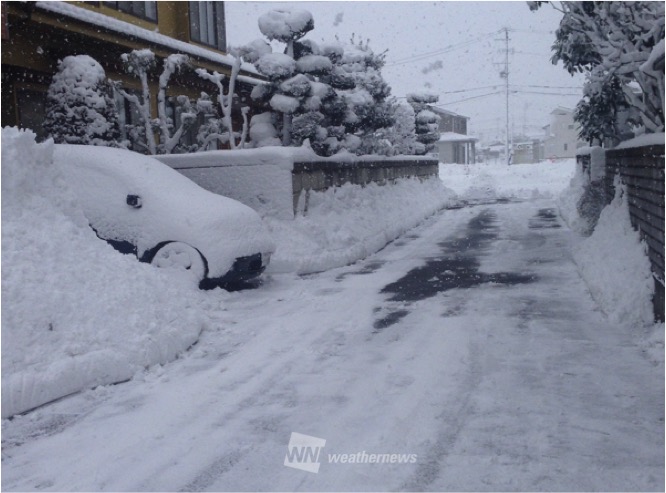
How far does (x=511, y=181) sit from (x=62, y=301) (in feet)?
108

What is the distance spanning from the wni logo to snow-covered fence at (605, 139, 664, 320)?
355 centimetres

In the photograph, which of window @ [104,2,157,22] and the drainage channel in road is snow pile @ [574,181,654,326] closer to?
the drainage channel in road

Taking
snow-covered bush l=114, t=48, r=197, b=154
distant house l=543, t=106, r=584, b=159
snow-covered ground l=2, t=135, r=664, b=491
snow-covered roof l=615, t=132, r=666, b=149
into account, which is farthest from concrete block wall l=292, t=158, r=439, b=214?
distant house l=543, t=106, r=584, b=159

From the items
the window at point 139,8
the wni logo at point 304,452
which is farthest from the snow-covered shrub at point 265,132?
the wni logo at point 304,452

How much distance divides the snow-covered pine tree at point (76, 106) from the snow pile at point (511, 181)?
59.3 ft

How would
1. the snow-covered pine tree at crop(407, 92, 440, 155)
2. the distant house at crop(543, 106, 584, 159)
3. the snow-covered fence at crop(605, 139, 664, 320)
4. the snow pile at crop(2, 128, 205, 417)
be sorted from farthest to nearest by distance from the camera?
the distant house at crop(543, 106, 584, 159) < the snow-covered pine tree at crop(407, 92, 440, 155) < the snow-covered fence at crop(605, 139, 664, 320) < the snow pile at crop(2, 128, 205, 417)

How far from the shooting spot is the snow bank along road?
11.1 feet

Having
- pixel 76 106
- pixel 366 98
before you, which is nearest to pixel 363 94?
pixel 366 98

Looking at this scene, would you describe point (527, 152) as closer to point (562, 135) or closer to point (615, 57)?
point (562, 135)

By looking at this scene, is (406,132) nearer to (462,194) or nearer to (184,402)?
(462,194)

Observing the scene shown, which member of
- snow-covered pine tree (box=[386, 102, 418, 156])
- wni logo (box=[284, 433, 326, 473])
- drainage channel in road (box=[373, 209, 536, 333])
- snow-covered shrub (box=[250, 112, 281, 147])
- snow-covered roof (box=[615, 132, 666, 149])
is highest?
snow-covered pine tree (box=[386, 102, 418, 156])

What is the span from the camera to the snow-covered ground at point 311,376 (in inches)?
135

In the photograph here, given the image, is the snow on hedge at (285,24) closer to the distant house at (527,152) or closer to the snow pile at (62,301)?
the snow pile at (62,301)

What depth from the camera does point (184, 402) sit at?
14.9ft
